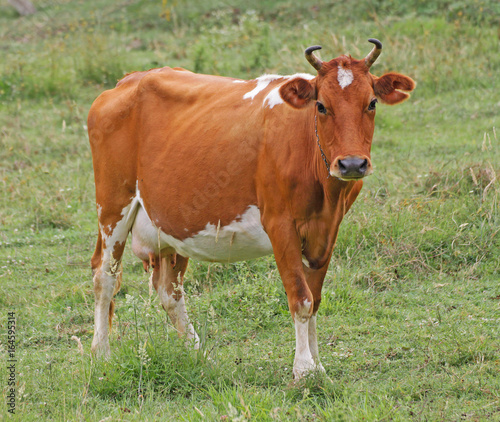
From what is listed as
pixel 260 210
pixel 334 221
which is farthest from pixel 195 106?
pixel 334 221

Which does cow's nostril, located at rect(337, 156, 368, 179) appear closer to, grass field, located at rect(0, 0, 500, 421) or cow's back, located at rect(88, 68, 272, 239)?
cow's back, located at rect(88, 68, 272, 239)

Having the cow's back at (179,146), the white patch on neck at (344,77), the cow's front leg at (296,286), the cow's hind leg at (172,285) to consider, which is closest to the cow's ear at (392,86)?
the white patch on neck at (344,77)

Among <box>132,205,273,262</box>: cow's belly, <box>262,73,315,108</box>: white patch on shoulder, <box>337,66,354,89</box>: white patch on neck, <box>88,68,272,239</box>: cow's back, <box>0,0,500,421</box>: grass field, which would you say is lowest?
<box>0,0,500,421</box>: grass field

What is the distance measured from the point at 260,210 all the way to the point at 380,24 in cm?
890

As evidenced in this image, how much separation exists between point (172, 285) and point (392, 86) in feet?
7.92

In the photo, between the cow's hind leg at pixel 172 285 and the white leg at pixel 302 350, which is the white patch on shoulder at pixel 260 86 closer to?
the cow's hind leg at pixel 172 285

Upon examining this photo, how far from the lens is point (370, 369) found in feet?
15.6

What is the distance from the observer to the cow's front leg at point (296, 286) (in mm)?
4566

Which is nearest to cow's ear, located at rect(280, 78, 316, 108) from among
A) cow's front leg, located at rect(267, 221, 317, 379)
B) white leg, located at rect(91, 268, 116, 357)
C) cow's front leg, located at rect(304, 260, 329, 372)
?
cow's front leg, located at rect(267, 221, 317, 379)

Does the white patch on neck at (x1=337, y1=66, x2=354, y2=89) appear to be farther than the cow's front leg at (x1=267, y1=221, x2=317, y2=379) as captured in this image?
No

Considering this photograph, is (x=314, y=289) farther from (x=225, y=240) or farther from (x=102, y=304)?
(x=102, y=304)

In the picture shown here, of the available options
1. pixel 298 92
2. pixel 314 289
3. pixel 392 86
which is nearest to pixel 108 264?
pixel 314 289

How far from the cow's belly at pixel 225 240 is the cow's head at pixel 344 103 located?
2.50 ft

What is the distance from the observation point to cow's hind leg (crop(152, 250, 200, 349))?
5730 millimetres
